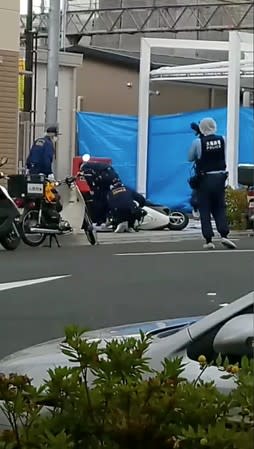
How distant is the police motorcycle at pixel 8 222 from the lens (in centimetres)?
1395

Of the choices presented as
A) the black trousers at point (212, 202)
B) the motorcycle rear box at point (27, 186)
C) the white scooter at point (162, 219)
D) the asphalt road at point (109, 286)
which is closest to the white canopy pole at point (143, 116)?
the white scooter at point (162, 219)

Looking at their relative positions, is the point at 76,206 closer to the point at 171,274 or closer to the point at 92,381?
the point at 171,274

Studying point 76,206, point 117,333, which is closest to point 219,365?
point 117,333

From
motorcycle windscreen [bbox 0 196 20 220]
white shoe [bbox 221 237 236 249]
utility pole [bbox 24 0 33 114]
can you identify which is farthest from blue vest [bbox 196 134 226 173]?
utility pole [bbox 24 0 33 114]

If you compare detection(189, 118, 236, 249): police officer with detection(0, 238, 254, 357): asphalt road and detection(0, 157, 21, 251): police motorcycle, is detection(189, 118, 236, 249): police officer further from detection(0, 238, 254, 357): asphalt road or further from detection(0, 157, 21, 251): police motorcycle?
detection(0, 157, 21, 251): police motorcycle

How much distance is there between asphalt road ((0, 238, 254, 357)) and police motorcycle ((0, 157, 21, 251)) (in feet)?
0.72

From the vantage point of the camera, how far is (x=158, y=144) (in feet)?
76.4

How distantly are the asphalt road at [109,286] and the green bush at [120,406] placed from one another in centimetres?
362

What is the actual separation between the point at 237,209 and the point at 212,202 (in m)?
4.54

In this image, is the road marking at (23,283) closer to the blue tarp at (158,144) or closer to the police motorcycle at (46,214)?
the police motorcycle at (46,214)

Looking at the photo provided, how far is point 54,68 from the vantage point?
1930 cm

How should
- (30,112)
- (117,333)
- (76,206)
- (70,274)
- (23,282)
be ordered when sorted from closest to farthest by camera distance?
1. (117,333)
2. (23,282)
3. (70,274)
4. (76,206)
5. (30,112)

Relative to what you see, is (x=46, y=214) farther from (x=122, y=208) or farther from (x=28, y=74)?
(x=28, y=74)

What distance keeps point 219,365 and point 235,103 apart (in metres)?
16.8
